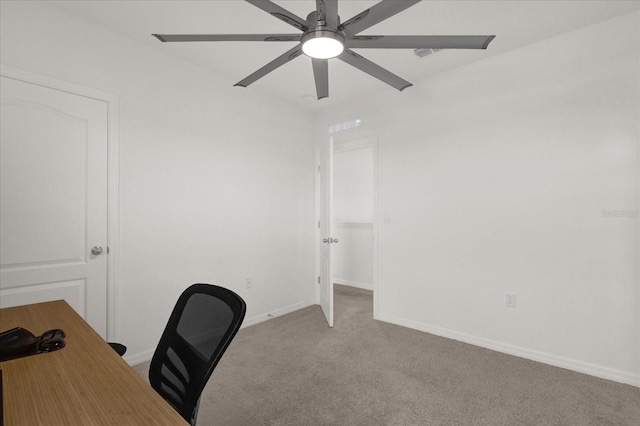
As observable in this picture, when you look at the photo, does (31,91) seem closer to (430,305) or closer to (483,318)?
(430,305)

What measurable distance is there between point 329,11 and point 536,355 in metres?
3.03

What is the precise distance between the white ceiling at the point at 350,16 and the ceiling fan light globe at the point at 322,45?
2.27 feet

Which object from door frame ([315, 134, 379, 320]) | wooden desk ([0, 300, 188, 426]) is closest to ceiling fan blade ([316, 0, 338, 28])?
wooden desk ([0, 300, 188, 426])

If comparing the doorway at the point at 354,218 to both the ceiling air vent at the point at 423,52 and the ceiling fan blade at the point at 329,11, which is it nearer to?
the ceiling air vent at the point at 423,52

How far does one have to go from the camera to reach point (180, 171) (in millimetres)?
2963

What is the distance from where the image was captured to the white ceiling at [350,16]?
2.21 meters

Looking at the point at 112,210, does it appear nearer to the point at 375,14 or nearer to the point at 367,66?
the point at 367,66

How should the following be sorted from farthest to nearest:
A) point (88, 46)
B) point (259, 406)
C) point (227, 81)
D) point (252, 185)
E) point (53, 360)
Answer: point (252, 185), point (227, 81), point (88, 46), point (259, 406), point (53, 360)

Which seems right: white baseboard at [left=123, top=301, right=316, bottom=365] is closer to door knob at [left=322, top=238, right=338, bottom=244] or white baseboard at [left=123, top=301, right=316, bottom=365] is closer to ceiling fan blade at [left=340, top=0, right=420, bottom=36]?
door knob at [left=322, top=238, right=338, bottom=244]

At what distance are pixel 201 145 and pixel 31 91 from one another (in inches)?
49.3

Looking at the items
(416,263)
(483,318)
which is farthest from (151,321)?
(483,318)

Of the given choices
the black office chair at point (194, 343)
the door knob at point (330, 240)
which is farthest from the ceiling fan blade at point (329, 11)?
the door knob at point (330, 240)

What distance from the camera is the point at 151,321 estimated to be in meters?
2.77

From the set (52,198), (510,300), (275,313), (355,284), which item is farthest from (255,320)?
(510,300)
